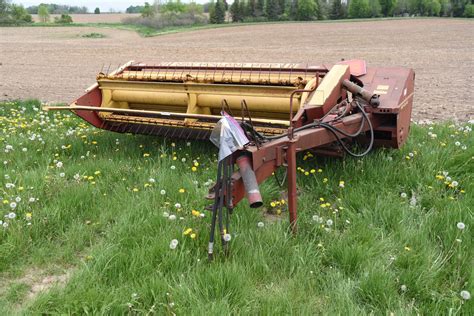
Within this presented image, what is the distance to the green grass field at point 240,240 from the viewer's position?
2.70 m

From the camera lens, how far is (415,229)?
136 inches

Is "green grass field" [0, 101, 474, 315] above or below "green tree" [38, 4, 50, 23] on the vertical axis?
below

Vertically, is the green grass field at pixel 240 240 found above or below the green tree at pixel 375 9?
below

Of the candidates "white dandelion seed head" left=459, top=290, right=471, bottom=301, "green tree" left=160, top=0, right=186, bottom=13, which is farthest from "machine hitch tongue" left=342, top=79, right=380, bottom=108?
"green tree" left=160, top=0, right=186, bottom=13

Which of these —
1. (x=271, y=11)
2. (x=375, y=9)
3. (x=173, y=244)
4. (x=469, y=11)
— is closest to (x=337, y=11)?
(x=375, y=9)

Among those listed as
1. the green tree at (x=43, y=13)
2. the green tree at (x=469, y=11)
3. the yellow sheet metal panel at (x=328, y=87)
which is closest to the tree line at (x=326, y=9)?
the green tree at (x=469, y=11)

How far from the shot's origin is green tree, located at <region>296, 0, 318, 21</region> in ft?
243

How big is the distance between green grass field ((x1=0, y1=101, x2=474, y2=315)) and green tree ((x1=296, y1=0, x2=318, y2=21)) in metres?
73.0

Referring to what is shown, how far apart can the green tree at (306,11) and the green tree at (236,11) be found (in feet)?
31.3

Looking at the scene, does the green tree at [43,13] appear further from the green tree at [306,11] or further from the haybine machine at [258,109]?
the haybine machine at [258,109]

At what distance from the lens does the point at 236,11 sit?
7681 cm

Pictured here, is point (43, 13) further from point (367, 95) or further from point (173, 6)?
point (367, 95)

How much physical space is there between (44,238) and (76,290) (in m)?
0.90

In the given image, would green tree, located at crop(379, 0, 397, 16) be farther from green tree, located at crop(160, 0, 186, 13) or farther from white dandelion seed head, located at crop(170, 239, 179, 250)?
white dandelion seed head, located at crop(170, 239, 179, 250)
